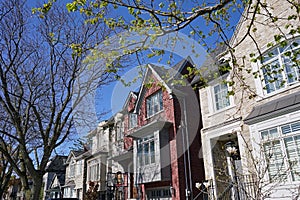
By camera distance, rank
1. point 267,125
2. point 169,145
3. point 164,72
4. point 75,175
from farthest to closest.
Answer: point 75,175
point 164,72
point 169,145
point 267,125

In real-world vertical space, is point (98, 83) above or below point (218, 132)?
above

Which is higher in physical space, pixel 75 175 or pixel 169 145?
pixel 169 145

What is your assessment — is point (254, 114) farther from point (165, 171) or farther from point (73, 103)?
point (73, 103)

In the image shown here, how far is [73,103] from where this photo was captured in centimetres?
1359

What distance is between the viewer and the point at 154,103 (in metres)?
18.2

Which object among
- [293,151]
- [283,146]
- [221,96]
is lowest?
[293,151]

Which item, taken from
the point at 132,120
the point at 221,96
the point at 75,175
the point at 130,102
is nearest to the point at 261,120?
the point at 221,96

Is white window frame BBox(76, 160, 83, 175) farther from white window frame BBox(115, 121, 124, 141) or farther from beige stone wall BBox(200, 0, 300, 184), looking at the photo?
beige stone wall BBox(200, 0, 300, 184)

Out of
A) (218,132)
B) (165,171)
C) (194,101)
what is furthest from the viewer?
(194,101)

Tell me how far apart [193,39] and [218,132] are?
244 inches

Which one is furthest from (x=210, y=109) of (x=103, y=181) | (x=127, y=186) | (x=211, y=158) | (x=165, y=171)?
(x=103, y=181)

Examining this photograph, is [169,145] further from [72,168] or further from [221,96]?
[72,168]

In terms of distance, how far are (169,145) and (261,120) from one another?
705 cm

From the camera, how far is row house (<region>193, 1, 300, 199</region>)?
26.2ft
